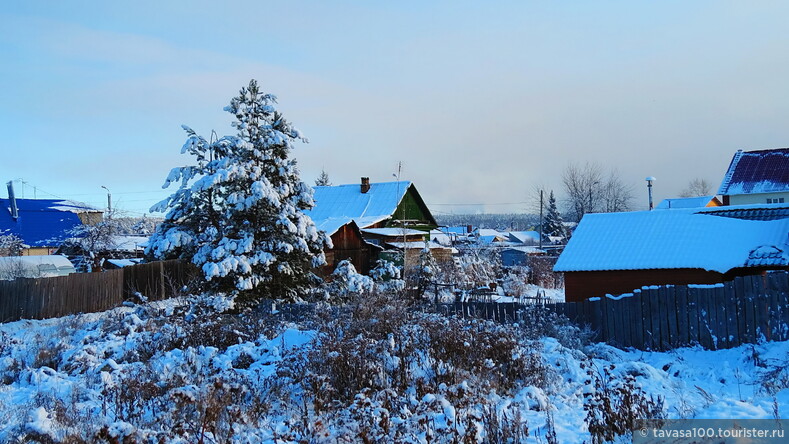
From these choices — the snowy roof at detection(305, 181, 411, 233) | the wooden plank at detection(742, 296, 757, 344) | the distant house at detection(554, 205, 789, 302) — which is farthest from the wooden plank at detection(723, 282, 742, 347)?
the snowy roof at detection(305, 181, 411, 233)

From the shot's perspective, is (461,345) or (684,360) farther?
(684,360)

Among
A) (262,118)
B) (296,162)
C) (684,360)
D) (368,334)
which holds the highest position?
(262,118)

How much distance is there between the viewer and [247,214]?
18422mm

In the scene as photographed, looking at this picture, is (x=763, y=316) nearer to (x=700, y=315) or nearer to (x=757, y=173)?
(x=700, y=315)

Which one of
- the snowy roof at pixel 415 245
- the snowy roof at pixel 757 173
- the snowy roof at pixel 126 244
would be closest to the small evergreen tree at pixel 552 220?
the snowy roof at pixel 757 173

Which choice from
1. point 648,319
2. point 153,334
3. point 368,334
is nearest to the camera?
point 368,334

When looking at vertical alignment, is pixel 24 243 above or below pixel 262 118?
below

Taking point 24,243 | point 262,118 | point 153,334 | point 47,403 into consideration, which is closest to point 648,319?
point 153,334

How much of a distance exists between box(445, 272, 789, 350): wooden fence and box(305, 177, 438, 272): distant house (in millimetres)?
25478

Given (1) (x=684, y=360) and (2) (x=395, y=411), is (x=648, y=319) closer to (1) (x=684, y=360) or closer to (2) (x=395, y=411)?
(1) (x=684, y=360)

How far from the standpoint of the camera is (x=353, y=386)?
799 cm

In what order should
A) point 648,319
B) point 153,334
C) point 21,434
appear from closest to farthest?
point 21,434 → point 153,334 → point 648,319

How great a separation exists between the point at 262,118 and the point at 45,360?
10.2 meters

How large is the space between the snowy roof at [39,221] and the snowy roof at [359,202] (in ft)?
59.5
